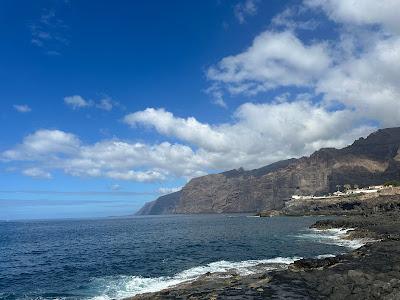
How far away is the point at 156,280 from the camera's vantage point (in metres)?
50.5

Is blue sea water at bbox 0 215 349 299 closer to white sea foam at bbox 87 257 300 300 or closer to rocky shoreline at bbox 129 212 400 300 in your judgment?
white sea foam at bbox 87 257 300 300

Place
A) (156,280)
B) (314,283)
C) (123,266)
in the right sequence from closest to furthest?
1. (314,283)
2. (156,280)
3. (123,266)

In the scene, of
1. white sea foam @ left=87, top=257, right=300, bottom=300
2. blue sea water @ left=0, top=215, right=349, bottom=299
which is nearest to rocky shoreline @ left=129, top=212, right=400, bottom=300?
white sea foam @ left=87, top=257, right=300, bottom=300

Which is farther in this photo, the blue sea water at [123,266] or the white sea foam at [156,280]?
the blue sea water at [123,266]

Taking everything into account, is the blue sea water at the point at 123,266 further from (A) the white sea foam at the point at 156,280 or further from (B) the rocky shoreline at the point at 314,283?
(B) the rocky shoreline at the point at 314,283

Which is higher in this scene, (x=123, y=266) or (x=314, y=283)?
(x=314, y=283)

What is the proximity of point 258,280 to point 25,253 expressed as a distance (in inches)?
2767

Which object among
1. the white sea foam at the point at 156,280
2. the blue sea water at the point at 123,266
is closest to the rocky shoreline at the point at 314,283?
the white sea foam at the point at 156,280

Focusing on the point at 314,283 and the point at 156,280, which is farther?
the point at 156,280

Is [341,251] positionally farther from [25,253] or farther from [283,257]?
[25,253]

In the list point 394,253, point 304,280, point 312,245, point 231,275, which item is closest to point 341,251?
point 312,245

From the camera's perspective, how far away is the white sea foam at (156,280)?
146 ft

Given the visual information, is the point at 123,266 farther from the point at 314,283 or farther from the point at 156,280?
the point at 314,283

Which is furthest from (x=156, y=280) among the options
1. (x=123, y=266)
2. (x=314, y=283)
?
(x=314, y=283)
